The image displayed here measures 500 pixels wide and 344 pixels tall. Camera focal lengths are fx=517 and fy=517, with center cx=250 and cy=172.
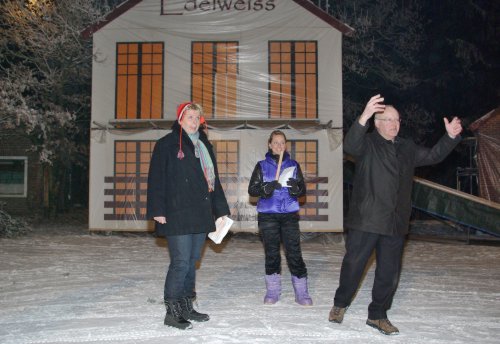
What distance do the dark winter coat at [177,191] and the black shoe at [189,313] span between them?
0.67 m

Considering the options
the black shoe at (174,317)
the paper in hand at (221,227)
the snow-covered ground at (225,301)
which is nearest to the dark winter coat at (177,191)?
the paper in hand at (221,227)

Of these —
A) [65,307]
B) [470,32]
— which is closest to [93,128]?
[65,307]

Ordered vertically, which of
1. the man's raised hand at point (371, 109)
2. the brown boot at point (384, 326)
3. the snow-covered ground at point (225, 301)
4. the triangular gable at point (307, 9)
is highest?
the triangular gable at point (307, 9)

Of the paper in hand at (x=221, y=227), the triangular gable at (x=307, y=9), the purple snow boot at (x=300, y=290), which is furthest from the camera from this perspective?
the triangular gable at (x=307, y=9)

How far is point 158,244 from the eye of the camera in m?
11.1

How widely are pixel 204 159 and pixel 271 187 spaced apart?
0.92 metres

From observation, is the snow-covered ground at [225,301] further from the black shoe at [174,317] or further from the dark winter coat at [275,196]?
the dark winter coat at [275,196]

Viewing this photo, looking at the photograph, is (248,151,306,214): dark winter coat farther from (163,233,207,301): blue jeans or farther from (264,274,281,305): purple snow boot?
(163,233,207,301): blue jeans

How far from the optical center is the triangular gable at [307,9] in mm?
12258

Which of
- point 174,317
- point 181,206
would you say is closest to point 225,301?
point 174,317

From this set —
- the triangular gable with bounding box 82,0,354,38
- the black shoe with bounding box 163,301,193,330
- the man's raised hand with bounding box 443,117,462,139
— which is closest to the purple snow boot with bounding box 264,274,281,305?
the black shoe with bounding box 163,301,193,330

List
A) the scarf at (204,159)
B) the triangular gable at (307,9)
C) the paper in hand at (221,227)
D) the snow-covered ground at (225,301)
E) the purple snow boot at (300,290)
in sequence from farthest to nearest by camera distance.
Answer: the triangular gable at (307,9) → the purple snow boot at (300,290) → the paper in hand at (221,227) → the scarf at (204,159) → the snow-covered ground at (225,301)

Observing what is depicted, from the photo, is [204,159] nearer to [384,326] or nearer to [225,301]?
[225,301]

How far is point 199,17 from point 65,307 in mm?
9156
